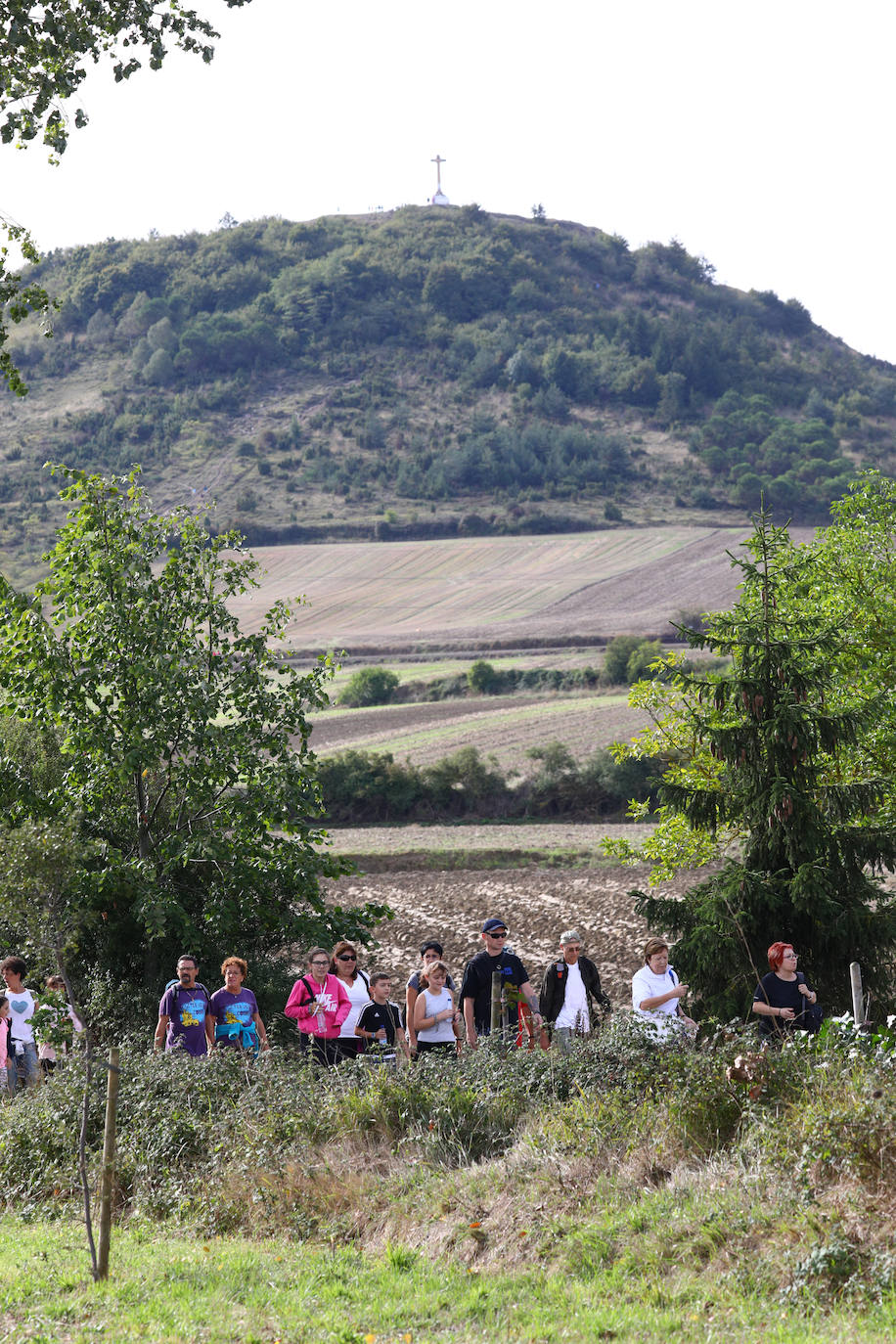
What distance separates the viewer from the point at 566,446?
515 ft

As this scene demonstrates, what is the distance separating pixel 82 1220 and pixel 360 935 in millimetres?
6140

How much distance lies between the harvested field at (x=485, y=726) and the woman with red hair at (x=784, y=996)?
37.9 m

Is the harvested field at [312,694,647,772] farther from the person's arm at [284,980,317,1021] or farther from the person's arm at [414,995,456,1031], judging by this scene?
the person's arm at [414,995,456,1031]

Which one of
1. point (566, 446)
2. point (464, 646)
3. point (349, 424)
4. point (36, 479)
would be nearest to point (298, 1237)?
point (464, 646)

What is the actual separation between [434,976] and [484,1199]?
2543 millimetres

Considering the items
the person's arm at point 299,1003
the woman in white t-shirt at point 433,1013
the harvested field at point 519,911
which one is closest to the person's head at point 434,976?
the woman in white t-shirt at point 433,1013

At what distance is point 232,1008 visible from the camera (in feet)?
32.7

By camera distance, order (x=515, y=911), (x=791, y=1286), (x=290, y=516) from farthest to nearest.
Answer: (x=290, y=516)
(x=515, y=911)
(x=791, y=1286)

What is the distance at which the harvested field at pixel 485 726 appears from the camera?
5075cm

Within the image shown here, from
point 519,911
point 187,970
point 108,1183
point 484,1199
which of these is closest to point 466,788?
A: point 519,911

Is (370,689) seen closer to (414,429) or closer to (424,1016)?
(424,1016)

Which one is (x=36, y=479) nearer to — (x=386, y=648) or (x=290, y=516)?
(x=290, y=516)

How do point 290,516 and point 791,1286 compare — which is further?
point 290,516

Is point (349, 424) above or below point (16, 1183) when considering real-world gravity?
above
